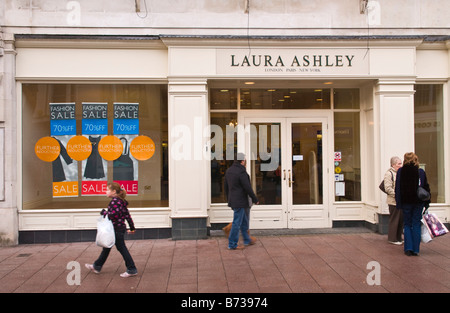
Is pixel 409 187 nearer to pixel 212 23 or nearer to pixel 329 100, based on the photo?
pixel 329 100

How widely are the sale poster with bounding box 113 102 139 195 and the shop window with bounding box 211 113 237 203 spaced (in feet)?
5.79

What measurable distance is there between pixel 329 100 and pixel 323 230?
3079 mm

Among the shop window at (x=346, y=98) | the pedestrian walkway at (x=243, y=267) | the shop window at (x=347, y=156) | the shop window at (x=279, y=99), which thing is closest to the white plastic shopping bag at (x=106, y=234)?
the pedestrian walkway at (x=243, y=267)

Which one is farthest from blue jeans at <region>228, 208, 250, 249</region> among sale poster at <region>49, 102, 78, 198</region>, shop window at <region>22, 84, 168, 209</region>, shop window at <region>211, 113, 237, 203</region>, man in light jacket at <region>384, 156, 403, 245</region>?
sale poster at <region>49, 102, 78, 198</region>

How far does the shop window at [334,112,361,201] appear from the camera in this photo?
10016mm

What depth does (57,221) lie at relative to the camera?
Result: 29.2 ft

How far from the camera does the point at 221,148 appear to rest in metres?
9.78

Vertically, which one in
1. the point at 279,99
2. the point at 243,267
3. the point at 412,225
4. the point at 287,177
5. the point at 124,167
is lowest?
the point at 243,267

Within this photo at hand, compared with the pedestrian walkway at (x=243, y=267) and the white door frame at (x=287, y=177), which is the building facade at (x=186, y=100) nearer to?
the white door frame at (x=287, y=177)

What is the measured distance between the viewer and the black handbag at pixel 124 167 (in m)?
9.27

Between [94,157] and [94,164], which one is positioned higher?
[94,157]

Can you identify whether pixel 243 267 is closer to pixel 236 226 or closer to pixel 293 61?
pixel 236 226

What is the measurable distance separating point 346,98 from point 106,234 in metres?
6.67

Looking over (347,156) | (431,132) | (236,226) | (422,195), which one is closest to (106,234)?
(236,226)
